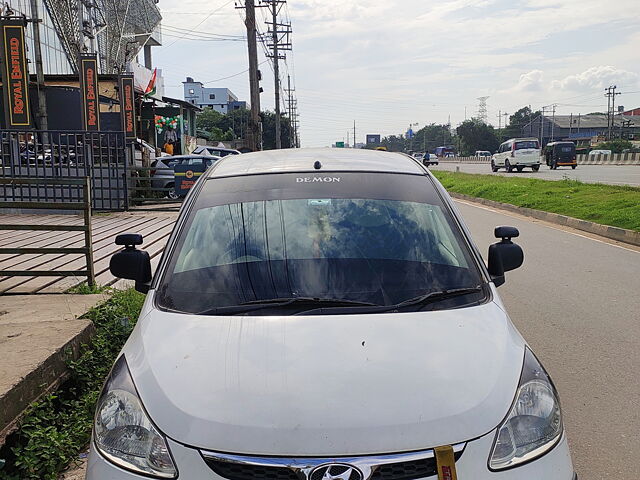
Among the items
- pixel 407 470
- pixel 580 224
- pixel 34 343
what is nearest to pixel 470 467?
pixel 407 470

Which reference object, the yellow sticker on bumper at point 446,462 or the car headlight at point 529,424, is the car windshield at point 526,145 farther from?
the yellow sticker on bumper at point 446,462

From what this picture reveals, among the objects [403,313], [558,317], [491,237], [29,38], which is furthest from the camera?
[29,38]

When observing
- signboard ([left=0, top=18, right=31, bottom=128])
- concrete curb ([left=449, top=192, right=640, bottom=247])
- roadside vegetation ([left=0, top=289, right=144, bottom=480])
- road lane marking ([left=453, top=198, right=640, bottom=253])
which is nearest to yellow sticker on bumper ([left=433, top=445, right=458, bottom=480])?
roadside vegetation ([left=0, top=289, right=144, bottom=480])

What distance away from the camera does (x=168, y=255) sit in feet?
10.4

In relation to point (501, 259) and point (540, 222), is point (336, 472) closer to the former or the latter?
point (501, 259)

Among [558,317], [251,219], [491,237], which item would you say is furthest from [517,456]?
[491,237]

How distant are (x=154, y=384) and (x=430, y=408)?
3.15ft

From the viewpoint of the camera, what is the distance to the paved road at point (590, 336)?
371 centimetres

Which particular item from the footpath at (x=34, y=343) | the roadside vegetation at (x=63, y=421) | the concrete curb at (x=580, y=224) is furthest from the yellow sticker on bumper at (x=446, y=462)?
the concrete curb at (x=580, y=224)

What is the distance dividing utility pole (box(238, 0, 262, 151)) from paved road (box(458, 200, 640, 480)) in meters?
15.6

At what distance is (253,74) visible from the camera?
2467cm

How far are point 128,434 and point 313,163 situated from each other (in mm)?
1955

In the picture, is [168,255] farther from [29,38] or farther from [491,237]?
[29,38]

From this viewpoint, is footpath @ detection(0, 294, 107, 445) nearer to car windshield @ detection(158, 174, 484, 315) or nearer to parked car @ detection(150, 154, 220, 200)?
car windshield @ detection(158, 174, 484, 315)
